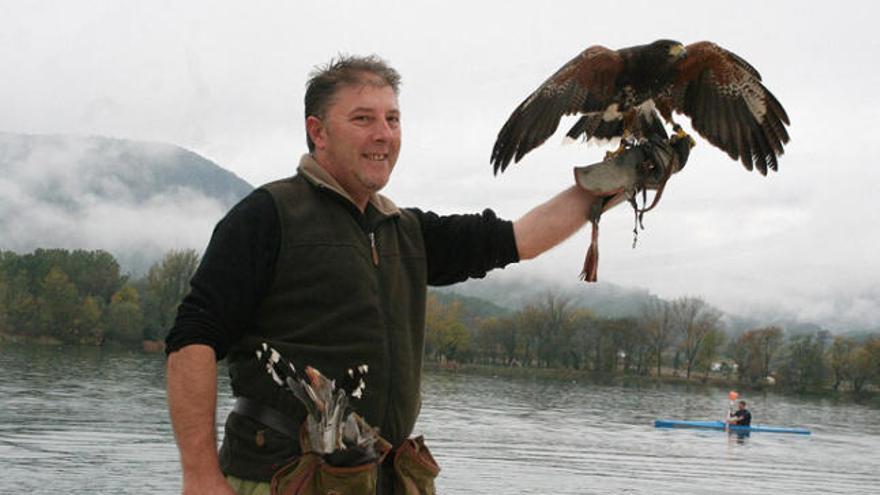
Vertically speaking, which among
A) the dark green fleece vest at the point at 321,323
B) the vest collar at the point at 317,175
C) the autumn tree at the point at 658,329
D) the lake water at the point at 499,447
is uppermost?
the autumn tree at the point at 658,329

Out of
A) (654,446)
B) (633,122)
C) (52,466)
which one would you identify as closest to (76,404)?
(52,466)

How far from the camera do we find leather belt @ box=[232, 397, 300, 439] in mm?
2893

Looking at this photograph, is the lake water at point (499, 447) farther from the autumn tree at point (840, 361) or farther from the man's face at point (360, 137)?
the autumn tree at point (840, 361)

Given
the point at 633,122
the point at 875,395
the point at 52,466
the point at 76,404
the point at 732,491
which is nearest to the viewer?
the point at 633,122

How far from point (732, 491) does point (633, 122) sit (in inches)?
760

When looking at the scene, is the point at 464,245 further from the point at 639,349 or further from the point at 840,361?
the point at 639,349

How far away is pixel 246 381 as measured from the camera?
2.95 metres

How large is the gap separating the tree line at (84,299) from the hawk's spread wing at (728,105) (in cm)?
7862

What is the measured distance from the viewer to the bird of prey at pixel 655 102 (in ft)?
14.3

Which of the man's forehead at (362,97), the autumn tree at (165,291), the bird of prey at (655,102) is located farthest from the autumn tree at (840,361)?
the man's forehead at (362,97)

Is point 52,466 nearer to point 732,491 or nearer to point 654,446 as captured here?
point 732,491

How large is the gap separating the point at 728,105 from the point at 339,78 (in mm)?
2243

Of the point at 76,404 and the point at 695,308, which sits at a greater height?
the point at 695,308

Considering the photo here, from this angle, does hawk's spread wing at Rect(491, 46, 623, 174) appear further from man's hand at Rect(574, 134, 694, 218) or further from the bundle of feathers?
the bundle of feathers
